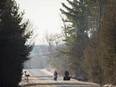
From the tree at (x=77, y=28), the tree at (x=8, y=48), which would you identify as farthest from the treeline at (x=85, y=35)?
the tree at (x=8, y=48)

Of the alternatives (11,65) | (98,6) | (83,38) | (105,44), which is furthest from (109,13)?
(83,38)

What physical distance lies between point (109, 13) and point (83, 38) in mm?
38540

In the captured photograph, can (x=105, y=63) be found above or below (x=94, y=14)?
below

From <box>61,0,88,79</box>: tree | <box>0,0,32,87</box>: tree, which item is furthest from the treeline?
<box>0,0,32,87</box>: tree

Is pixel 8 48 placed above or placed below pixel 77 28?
below

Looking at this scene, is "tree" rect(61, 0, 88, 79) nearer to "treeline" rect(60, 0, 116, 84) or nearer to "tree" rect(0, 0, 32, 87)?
"treeline" rect(60, 0, 116, 84)

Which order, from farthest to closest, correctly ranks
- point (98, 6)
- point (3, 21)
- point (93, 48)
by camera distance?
point (98, 6)
point (93, 48)
point (3, 21)

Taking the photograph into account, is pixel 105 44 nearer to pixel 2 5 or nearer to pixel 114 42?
pixel 114 42

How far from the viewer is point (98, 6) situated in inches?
3221

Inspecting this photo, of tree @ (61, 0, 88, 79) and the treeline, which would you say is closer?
the treeline

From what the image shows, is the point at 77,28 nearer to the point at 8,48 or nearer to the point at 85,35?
the point at 85,35

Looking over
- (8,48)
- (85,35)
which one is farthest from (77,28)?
(8,48)

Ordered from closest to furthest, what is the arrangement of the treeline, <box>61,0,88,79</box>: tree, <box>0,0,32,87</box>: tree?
1. <box>0,0,32,87</box>: tree
2. the treeline
3. <box>61,0,88,79</box>: tree

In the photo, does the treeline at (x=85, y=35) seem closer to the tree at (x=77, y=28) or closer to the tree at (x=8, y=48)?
the tree at (x=77, y=28)
